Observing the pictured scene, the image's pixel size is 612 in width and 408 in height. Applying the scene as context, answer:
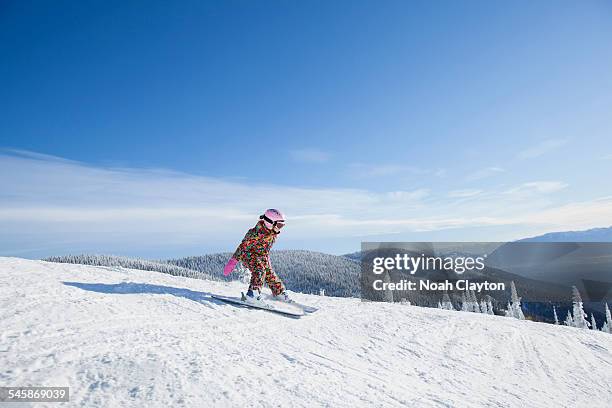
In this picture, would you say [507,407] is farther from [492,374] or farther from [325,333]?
[325,333]

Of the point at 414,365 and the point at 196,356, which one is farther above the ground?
the point at 196,356

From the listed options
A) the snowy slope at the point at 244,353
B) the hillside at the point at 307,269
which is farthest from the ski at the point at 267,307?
the hillside at the point at 307,269

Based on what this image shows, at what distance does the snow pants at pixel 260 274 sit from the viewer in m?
8.47

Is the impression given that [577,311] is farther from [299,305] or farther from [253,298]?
[253,298]

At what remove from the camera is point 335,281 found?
14900 centimetres

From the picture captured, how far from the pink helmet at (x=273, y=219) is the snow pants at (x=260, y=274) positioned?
88 cm

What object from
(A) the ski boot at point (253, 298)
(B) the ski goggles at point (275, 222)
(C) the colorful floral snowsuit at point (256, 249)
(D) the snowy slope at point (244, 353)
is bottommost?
(D) the snowy slope at point (244, 353)

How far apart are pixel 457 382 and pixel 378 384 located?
1832mm

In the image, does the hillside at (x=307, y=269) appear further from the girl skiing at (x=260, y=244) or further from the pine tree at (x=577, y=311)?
the girl skiing at (x=260, y=244)

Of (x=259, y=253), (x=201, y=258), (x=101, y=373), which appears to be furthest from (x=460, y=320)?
(x=201, y=258)

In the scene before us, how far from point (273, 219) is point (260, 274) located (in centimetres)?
142

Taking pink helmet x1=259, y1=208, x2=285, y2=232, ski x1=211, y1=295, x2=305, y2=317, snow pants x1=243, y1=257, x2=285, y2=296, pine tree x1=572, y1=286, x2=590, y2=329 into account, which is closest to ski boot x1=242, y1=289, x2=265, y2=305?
ski x1=211, y1=295, x2=305, y2=317

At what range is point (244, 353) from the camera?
16.7 ft

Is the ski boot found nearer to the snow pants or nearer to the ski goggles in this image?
the snow pants
